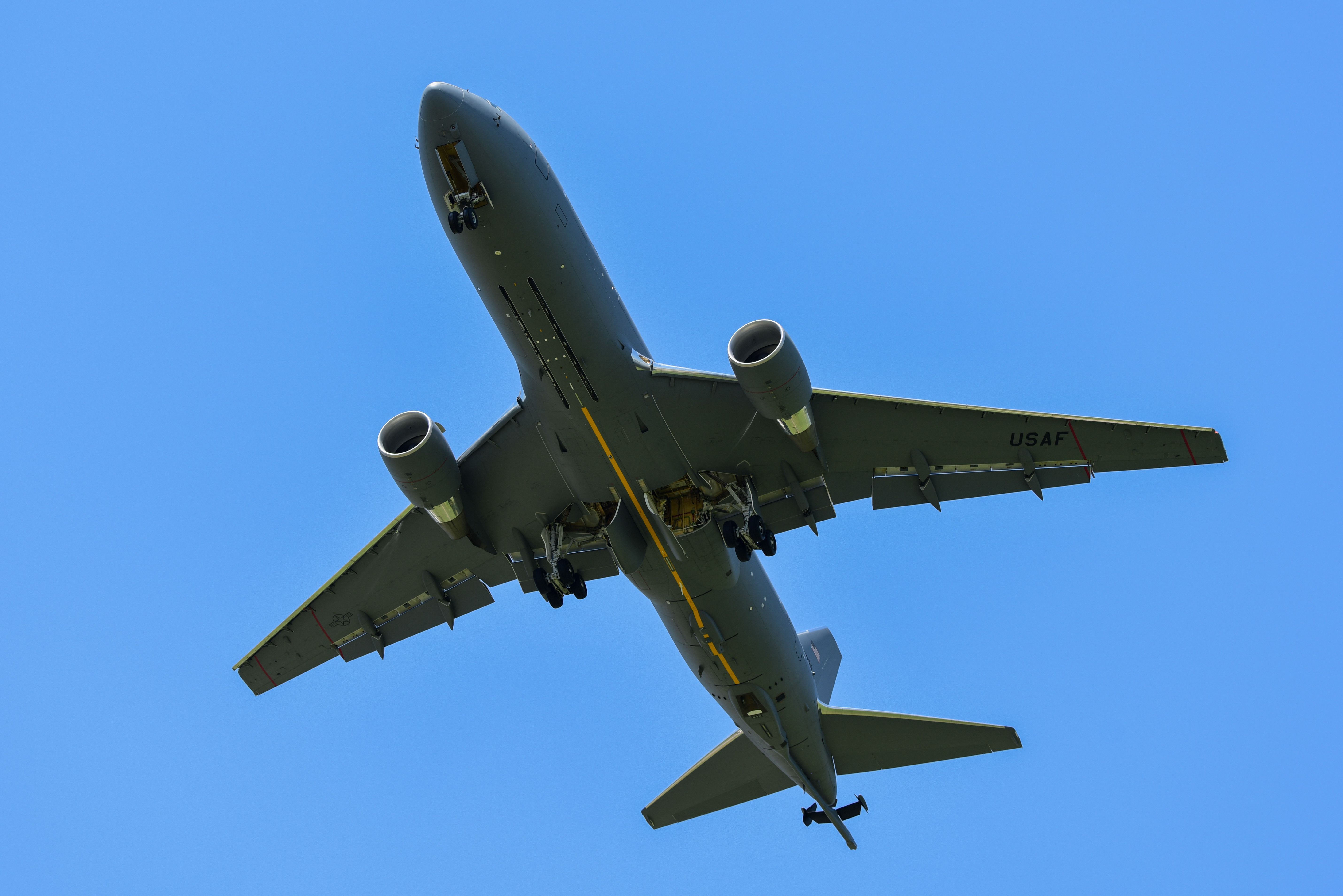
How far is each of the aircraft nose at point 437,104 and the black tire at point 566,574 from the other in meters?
9.43

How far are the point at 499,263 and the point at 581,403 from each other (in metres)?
3.04

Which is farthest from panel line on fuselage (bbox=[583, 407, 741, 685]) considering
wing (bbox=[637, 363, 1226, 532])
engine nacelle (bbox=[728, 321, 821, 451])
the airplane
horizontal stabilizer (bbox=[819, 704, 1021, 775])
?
horizontal stabilizer (bbox=[819, 704, 1021, 775])

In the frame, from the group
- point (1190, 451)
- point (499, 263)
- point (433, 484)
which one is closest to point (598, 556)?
point (433, 484)

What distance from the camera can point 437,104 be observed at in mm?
16703

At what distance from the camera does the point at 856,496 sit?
2234 cm

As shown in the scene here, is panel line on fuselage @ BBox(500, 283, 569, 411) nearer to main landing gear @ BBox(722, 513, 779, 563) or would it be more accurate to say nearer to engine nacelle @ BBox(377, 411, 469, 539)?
engine nacelle @ BBox(377, 411, 469, 539)

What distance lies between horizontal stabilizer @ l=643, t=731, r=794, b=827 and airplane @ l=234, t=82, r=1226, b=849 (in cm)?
187

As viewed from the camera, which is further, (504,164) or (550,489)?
(550,489)

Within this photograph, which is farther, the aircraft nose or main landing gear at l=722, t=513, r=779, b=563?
main landing gear at l=722, t=513, r=779, b=563

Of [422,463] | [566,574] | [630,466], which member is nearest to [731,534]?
[630,466]

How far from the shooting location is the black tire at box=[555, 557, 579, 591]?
22203 mm

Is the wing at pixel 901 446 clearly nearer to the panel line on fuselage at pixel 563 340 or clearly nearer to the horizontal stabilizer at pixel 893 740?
the panel line on fuselage at pixel 563 340

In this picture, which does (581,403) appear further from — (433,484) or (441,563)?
(441,563)

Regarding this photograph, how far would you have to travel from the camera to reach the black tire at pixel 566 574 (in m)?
22.2
